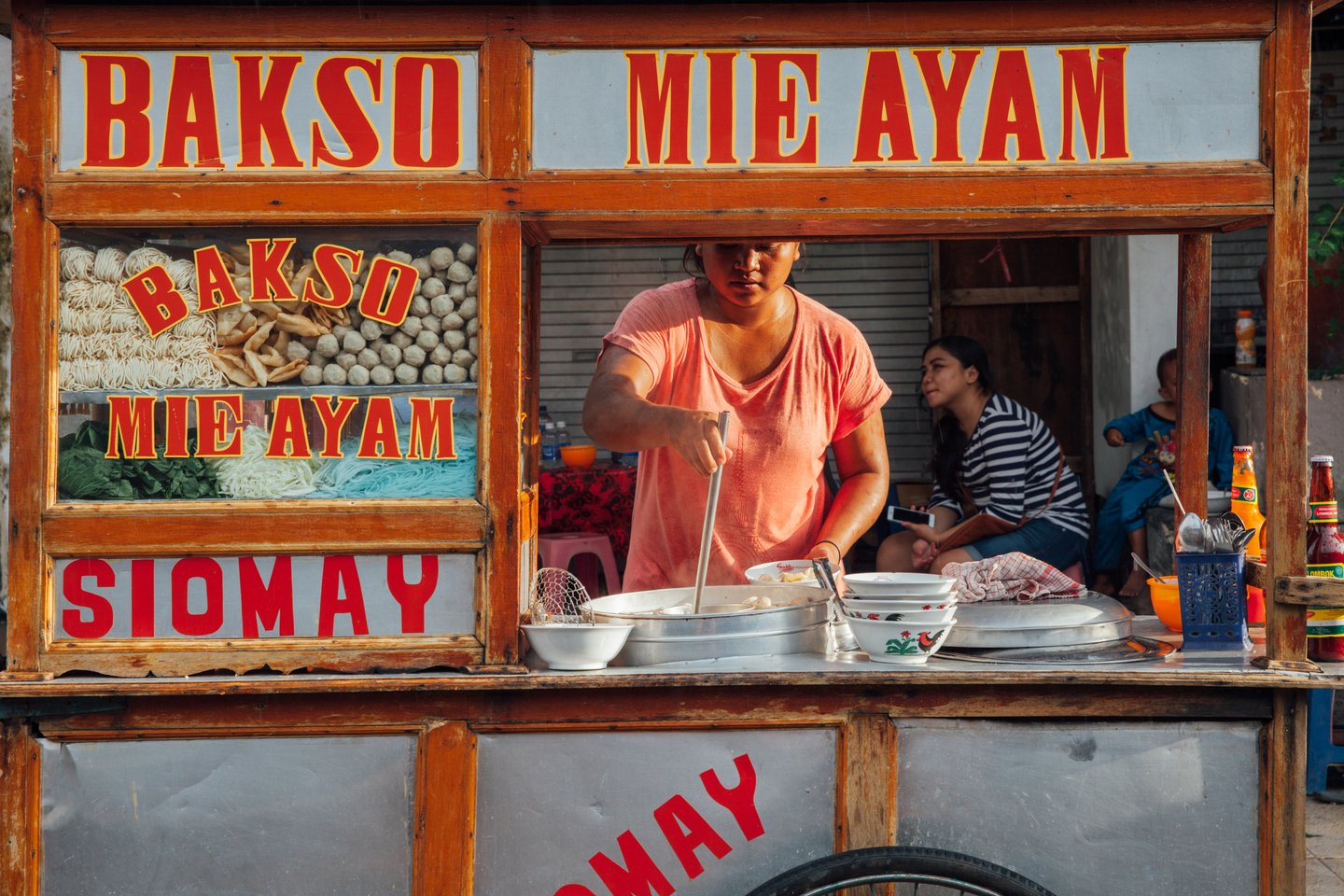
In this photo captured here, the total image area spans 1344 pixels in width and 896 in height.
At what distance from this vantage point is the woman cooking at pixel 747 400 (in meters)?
2.61

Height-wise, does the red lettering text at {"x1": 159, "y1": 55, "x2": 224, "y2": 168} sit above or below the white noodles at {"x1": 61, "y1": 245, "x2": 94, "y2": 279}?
above

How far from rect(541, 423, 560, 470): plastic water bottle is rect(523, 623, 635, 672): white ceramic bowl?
3623mm

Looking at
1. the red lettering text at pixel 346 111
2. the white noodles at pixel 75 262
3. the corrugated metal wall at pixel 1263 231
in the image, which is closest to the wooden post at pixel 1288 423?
the red lettering text at pixel 346 111

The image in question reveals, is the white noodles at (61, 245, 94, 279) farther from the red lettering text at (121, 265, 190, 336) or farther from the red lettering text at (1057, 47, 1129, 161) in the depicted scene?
the red lettering text at (1057, 47, 1129, 161)

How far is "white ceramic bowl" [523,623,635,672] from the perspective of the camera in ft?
6.21

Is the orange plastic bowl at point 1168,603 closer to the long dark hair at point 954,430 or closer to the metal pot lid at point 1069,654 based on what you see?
the metal pot lid at point 1069,654

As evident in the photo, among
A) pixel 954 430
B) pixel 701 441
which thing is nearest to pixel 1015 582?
pixel 701 441

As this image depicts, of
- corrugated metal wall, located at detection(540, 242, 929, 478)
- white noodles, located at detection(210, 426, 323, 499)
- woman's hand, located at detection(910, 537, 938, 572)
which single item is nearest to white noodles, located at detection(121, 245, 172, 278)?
white noodles, located at detection(210, 426, 323, 499)

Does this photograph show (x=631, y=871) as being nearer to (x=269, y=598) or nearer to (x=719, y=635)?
(x=719, y=635)

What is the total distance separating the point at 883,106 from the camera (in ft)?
6.27

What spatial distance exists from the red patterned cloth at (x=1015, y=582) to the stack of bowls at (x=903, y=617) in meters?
0.29

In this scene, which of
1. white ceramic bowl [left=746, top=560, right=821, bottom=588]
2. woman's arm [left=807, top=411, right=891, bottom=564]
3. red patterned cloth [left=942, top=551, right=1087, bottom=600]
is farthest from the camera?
woman's arm [left=807, top=411, right=891, bottom=564]

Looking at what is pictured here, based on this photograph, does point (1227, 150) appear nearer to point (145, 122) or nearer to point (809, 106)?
point (809, 106)

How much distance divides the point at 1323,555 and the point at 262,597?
2102mm
